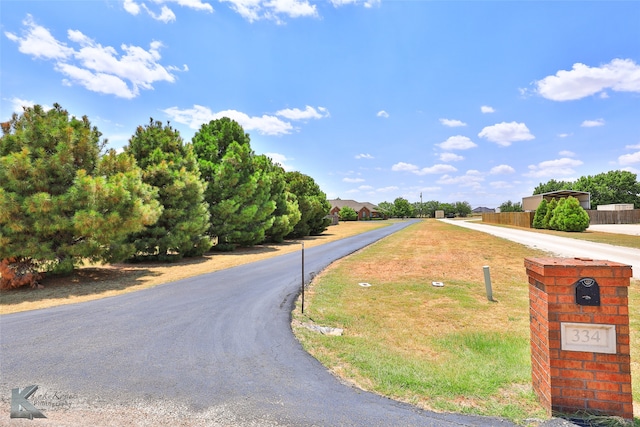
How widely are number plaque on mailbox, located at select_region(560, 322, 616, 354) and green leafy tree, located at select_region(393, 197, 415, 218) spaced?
10556cm

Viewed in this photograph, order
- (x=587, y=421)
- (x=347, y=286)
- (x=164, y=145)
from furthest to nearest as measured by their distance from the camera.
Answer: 1. (x=164, y=145)
2. (x=347, y=286)
3. (x=587, y=421)

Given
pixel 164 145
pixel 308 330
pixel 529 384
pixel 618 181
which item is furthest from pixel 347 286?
pixel 618 181

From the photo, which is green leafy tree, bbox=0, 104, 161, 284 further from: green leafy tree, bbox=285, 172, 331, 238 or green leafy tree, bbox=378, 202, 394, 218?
green leafy tree, bbox=378, 202, 394, 218

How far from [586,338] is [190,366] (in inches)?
178

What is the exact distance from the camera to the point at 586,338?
2.83 m

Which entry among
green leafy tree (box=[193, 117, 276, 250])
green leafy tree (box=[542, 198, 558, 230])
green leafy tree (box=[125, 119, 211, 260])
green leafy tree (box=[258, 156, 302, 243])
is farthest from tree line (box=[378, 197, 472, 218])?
green leafy tree (box=[125, 119, 211, 260])

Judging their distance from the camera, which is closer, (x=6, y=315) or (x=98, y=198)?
(x=6, y=315)

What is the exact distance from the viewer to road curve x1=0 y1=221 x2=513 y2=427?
10.1 ft

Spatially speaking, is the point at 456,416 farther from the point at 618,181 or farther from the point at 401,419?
the point at 618,181

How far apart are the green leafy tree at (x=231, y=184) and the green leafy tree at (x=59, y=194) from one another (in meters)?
8.16

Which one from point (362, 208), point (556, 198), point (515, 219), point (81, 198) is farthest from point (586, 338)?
point (362, 208)

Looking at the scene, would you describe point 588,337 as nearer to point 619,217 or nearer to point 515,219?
point 515,219

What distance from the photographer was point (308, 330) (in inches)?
220

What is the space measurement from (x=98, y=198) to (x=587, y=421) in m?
12.0
